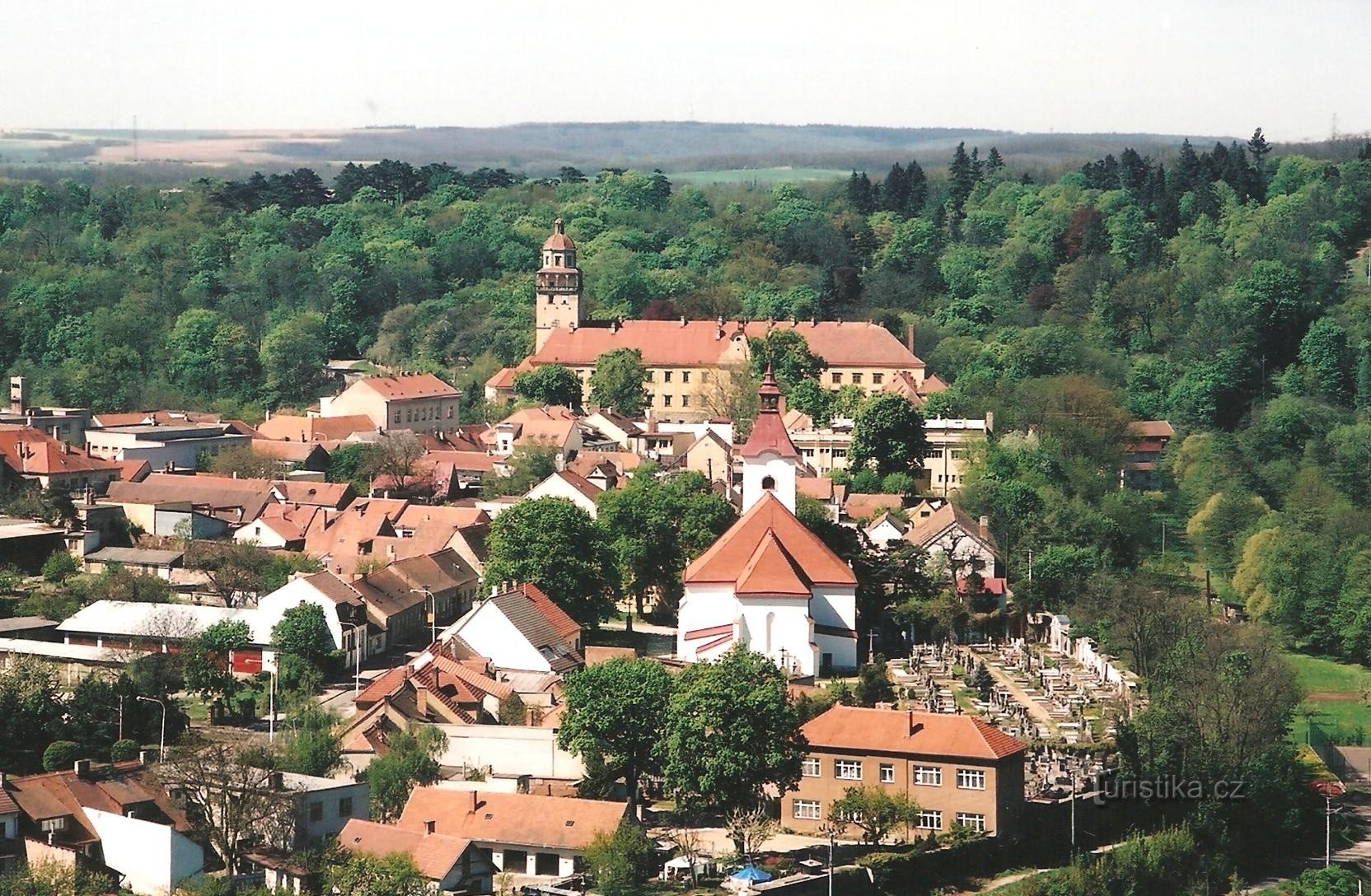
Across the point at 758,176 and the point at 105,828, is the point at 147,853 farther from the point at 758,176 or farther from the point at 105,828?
the point at 758,176

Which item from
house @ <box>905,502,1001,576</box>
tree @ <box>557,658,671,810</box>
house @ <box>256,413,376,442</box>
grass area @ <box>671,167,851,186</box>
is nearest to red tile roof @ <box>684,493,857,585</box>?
house @ <box>905,502,1001,576</box>

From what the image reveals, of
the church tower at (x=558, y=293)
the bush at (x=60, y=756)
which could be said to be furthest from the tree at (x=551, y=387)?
the bush at (x=60, y=756)

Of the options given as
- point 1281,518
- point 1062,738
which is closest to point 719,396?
point 1281,518

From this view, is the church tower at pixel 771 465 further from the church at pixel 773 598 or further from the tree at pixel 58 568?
the tree at pixel 58 568

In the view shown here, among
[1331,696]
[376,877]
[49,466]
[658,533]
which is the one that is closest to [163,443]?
[49,466]

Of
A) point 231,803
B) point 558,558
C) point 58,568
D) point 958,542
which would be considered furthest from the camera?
point 958,542

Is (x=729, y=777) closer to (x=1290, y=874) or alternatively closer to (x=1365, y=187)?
(x=1290, y=874)
